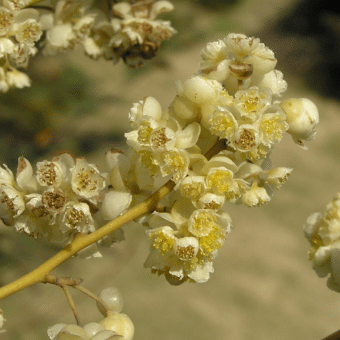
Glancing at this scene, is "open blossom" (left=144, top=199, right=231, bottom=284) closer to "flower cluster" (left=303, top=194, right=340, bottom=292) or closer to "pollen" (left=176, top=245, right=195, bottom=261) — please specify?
"pollen" (left=176, top=245, right=195, bottom=261)

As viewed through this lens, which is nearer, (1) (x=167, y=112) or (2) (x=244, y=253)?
(1) (x=167, y=112)

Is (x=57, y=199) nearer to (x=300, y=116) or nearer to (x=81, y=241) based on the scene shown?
(x=81, y=241)

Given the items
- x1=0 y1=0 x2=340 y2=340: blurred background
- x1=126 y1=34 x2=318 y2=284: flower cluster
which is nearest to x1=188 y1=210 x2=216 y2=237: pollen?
x1=126 y1=34 x2=318 y2=284: flower cluster

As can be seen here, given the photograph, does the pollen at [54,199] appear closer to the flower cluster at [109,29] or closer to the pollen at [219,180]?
the pollen at [219,180]

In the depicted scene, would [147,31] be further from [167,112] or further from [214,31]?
[214,31]

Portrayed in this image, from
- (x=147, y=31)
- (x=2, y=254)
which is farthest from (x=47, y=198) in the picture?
(x=2, y=254)

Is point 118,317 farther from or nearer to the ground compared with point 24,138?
farther from the ground

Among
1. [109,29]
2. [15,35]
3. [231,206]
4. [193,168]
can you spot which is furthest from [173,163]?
[231,206]
